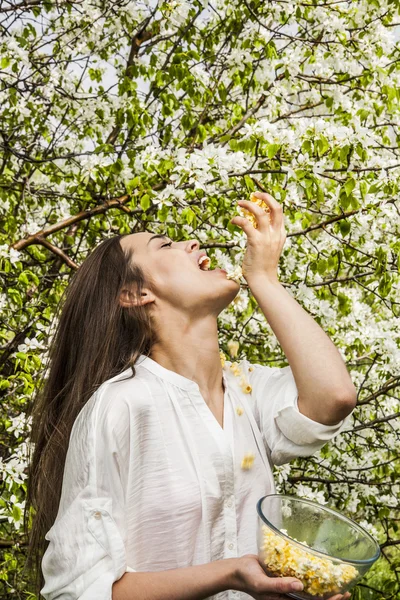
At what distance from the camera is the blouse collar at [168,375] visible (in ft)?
6.66

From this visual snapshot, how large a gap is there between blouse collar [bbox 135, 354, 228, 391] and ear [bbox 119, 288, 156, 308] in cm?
20

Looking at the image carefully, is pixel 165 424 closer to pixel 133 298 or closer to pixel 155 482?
pixel 155 482

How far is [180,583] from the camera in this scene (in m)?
1.62

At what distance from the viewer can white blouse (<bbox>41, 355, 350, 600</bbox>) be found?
1.71 metres

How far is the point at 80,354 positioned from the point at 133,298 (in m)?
0.25

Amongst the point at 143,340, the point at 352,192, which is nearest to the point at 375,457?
the point at 352,192

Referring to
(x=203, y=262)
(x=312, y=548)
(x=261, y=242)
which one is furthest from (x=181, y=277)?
(x=312, y=548)

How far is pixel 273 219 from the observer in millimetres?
2150

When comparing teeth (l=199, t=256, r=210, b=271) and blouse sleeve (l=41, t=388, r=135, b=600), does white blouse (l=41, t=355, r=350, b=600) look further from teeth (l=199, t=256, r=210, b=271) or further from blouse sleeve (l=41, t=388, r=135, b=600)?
teeth (l=199, t=256, r=210, b=271)

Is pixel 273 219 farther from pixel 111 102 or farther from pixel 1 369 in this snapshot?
pixel 111 102

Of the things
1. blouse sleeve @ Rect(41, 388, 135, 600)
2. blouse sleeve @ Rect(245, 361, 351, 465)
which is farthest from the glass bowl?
blouse sleeve @ Rect(41, 388, 135, 600)

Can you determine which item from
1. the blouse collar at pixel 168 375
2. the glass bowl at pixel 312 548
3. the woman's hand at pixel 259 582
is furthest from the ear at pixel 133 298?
the woman's hand at pixel 259 582

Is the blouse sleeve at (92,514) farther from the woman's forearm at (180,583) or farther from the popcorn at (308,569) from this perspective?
the popcorn at (308,569)

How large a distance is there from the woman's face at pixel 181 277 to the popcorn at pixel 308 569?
32.1 inches
